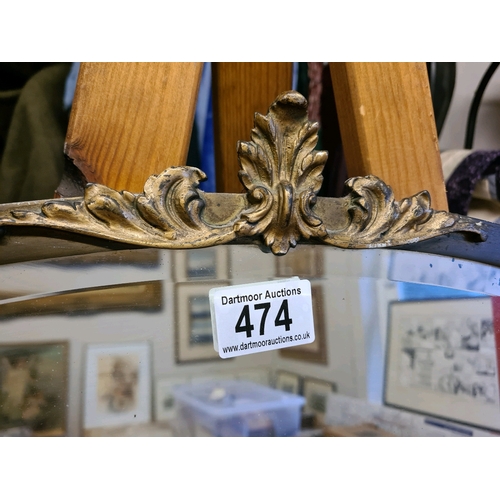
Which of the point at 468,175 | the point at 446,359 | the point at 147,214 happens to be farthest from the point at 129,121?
the point at 468,175

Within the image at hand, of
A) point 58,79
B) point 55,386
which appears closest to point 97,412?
point 55,386

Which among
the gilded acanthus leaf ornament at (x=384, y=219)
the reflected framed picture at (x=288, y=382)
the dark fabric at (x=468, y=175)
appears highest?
the dark fabric at (x=468, y=175)

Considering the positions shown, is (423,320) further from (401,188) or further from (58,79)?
(58,79)

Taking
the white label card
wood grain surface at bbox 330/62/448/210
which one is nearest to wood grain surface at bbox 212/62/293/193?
wood grain surface at bbox 330/62/448/210

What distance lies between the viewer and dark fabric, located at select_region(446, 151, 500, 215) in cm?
56

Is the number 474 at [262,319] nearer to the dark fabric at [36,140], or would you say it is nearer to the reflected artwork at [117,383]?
the reflected artwork at [117,383]

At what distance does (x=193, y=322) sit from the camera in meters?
0.33

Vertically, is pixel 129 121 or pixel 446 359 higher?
pixel 129 121

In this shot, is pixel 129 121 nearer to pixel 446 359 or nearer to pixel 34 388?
pixel 34 388

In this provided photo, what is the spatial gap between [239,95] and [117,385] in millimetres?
320

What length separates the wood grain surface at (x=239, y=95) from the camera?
0.50 metres

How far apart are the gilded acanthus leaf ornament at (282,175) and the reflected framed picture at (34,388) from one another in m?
0.15

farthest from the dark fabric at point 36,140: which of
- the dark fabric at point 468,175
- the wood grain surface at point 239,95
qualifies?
the dark fabric at point 468,175

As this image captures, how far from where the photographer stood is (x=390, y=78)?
41cm
